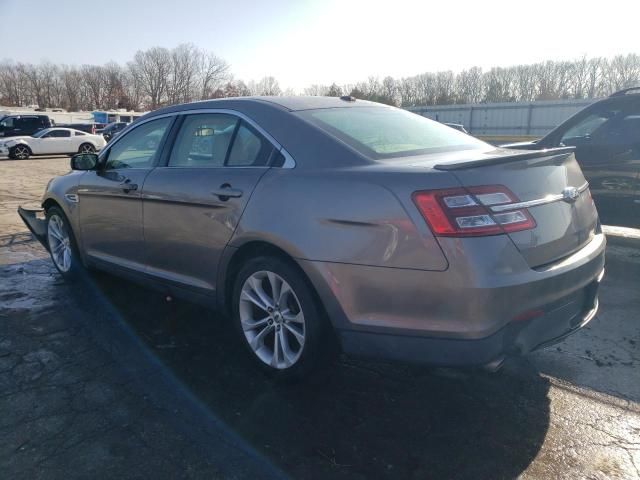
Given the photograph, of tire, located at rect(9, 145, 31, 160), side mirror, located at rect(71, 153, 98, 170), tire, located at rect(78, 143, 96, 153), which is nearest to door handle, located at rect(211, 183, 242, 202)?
side mirror, located at rect(71, 153, 98, 170)

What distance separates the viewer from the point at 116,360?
3.47 m

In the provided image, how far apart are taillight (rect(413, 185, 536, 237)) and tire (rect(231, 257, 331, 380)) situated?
2.64 feet

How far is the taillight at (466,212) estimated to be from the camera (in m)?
2.37

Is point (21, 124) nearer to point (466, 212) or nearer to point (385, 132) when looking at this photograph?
point (385, 132)

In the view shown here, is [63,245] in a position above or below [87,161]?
below

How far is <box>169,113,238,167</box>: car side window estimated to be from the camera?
351cm

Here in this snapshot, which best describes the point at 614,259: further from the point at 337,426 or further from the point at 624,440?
the point at 337,426

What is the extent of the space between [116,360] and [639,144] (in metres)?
5.33

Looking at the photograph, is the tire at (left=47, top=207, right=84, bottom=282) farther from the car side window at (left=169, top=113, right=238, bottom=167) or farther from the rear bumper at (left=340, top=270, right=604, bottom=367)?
the rear bumper at (left=340, top=270, right=604, bottom=367)

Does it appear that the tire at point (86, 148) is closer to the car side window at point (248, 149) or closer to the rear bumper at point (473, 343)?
the car side window at point (248, 149)

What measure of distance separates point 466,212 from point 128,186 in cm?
273

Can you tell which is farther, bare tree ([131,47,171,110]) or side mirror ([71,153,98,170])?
bare tree ([131,47,171,110])

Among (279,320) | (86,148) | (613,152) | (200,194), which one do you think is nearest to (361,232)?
(279,320)

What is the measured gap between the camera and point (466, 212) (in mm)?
2393
